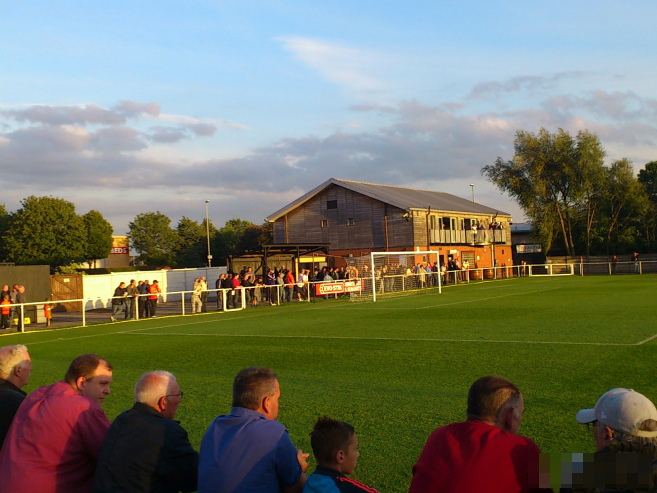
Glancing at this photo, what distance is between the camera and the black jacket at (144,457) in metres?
3.87

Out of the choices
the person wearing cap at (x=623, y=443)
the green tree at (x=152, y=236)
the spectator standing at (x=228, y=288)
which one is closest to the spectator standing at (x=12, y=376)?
the person wearing cap at (x=623, y=443)

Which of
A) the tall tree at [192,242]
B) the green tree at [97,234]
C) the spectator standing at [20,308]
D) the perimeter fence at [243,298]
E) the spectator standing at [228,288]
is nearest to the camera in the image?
the spectator standing at [20,308]

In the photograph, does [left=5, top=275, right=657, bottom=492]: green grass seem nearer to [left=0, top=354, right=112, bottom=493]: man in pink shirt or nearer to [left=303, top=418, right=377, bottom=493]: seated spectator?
[left=303, top=418, right=377, bottom=493]: seated spectator

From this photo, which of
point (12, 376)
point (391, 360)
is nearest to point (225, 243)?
point (391, 360)

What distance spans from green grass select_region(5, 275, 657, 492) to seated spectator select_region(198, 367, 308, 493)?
6.71 ft

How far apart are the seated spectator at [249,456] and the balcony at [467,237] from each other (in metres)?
51.0

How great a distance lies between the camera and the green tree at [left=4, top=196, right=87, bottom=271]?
59969mm

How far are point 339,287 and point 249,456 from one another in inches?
1120

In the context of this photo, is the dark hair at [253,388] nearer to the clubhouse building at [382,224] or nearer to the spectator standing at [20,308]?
the spectator standing at [20,308]

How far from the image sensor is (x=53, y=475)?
4.10 m

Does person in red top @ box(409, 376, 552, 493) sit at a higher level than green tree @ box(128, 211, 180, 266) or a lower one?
lower

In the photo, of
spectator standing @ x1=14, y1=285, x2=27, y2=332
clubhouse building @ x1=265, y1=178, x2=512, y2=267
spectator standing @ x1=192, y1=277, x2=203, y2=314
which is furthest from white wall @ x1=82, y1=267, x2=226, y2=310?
spectator standing @ x1=14, y1=285, x2=27, y2=332

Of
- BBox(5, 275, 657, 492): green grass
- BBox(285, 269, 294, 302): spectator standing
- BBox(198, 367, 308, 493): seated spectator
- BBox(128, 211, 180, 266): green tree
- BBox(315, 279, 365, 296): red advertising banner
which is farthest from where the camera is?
BBox(128, 211, 180, 266): green tree

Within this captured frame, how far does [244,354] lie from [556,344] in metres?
6.16
